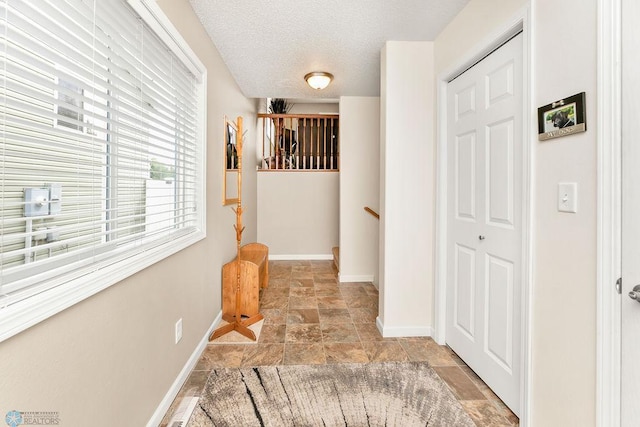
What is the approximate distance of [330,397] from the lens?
178 centimetres

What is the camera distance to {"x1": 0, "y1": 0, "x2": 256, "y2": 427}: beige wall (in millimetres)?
864

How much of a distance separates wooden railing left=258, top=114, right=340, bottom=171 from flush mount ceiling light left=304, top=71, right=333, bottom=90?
2.17 meters

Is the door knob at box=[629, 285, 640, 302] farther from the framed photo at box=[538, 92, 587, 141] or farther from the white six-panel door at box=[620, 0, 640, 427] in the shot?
the framed photo at box=[538, 92, 587, 141]

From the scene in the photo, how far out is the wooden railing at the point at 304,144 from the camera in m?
5.51

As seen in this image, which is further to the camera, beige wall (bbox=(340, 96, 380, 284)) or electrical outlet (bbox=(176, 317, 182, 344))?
beige wall (bbox=(340, 96, 380, 284))

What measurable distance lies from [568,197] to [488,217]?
24.6 inches

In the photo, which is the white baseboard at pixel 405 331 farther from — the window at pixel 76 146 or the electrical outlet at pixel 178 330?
the window at pixel 76 146

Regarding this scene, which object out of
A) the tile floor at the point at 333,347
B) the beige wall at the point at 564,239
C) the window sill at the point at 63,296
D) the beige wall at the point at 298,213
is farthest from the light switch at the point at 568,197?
the beige wall at the point at 298,213

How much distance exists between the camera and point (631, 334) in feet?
3.38

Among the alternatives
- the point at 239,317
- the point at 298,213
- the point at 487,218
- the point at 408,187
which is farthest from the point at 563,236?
the point at 298,213

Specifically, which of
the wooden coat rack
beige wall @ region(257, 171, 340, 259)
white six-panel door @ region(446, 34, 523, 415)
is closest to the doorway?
white six-panel door @ region(446, 34, 523, 415)

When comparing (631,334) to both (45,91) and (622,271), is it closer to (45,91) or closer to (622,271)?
(622,271)

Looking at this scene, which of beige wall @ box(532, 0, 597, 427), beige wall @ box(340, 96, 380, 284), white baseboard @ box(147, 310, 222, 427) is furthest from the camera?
beige wall @ box(340, 96, 380, 284)

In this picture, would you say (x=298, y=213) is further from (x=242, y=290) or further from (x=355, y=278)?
(x=242, y=290)
